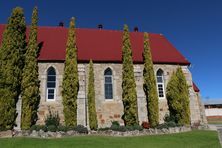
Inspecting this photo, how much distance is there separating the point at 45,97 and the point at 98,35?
10368 millimetres

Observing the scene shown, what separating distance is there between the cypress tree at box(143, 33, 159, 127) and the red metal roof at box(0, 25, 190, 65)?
1.44 metres

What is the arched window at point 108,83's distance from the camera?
22.8 m

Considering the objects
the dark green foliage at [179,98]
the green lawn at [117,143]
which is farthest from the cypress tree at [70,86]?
the dark green foliage at [179,98]

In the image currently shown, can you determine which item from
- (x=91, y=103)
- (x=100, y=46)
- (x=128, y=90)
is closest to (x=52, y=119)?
(x=91, y=103)

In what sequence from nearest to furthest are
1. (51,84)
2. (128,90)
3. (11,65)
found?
(11,65) < (128,90) < (51,84)

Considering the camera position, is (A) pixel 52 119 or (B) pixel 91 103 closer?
(A) pixel 52 119

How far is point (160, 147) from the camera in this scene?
13367 millimetres

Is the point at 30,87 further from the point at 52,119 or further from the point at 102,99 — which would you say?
the point at 102,99

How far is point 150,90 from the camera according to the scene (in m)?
21.8

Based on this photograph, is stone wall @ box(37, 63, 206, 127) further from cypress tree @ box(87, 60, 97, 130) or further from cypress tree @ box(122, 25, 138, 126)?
cypress tree @ box(122, 25, 138, 126)

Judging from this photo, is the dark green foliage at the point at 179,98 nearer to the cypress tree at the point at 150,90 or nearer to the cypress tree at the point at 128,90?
the cypress tree at the point at 150,90

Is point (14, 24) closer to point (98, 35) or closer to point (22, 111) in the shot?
point (22, 111)

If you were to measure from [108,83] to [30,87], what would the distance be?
759 cm

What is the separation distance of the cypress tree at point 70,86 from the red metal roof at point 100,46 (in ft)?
5.00
